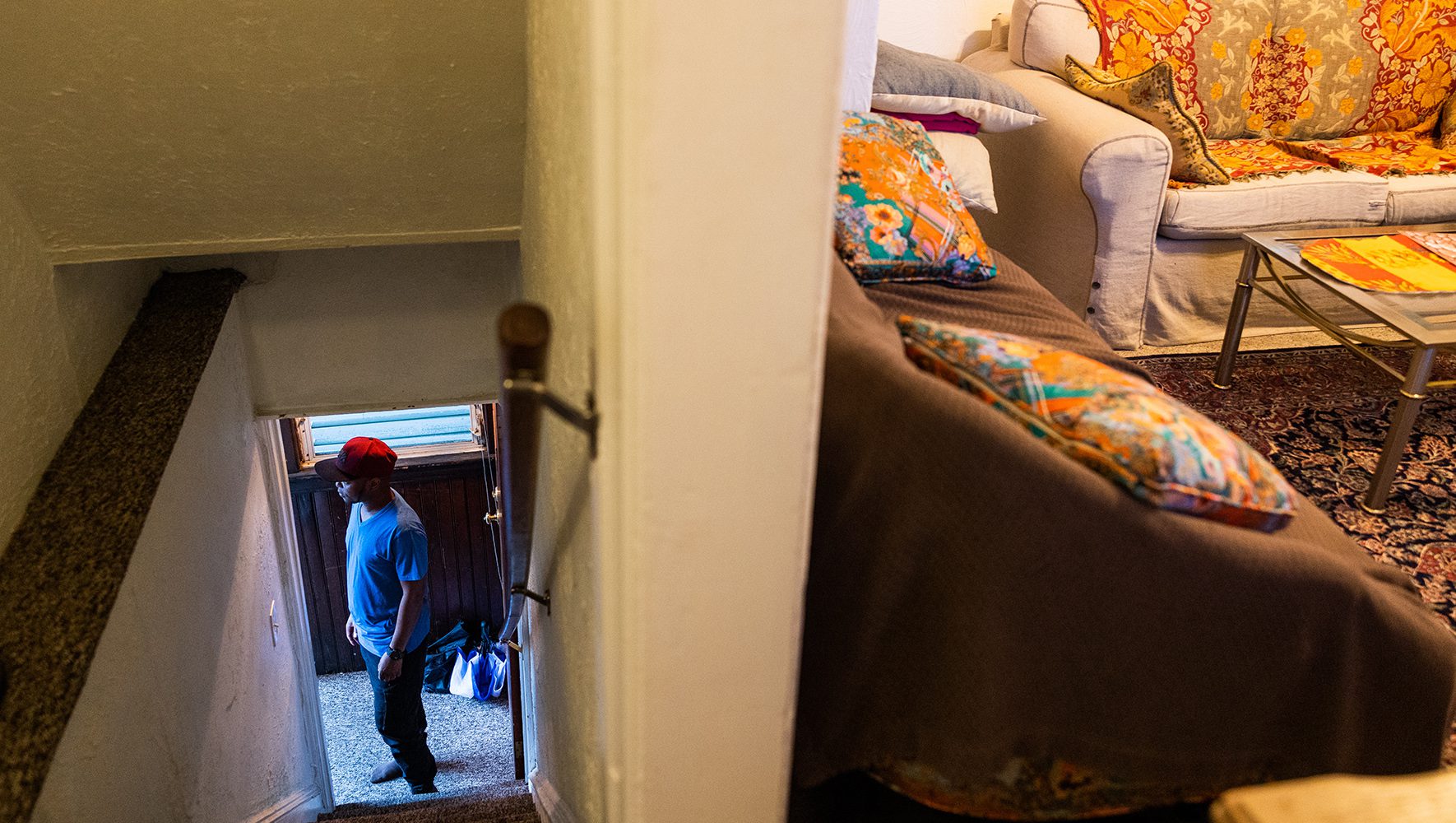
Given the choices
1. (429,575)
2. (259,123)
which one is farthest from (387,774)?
(259,123)

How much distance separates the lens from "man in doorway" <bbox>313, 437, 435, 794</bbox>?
3.29 metres

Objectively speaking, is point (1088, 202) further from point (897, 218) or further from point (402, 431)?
point (402, 431)

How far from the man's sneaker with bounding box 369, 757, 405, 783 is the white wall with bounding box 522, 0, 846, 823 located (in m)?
3.57

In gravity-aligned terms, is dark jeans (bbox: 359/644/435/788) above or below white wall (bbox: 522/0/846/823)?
below

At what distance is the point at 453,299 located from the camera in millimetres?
2920

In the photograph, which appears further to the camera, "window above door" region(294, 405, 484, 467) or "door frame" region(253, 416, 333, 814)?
"window above door" region(294, 405, 484, 467)

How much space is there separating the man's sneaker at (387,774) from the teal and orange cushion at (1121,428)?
375 centimetres

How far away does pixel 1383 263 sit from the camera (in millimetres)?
2428

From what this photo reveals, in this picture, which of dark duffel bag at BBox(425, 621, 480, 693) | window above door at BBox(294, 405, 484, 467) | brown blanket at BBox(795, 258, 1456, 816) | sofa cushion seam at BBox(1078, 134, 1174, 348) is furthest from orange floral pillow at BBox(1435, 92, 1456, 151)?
dark duffel bag at BBox(425, 621, 480, 693)

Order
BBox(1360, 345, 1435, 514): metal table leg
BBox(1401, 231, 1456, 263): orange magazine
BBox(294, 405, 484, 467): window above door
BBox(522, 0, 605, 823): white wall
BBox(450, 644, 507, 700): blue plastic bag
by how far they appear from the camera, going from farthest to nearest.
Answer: BBox(450, 644, 507, 700): blue plastic bag < BBox(294, 405, 484, 467): window above door < BBox(1401, 231, 1456, 263): orange magazine < BBox(1360, 345, 1435, 514): metal table leg < BBox(522, 0, 605, 823): white wall

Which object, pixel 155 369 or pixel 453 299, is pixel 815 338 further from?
pixel 453 299

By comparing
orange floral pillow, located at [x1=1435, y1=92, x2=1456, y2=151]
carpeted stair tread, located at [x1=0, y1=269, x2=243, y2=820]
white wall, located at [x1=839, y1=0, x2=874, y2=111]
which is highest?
white wall, located at [x1=839, y1=0, x2=874, y2=111]

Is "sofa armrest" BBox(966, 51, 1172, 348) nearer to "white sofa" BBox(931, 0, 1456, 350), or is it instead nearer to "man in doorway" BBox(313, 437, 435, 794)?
"white sofa" BBox(931, 0, 1456, 350)

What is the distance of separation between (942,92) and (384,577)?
226cm
